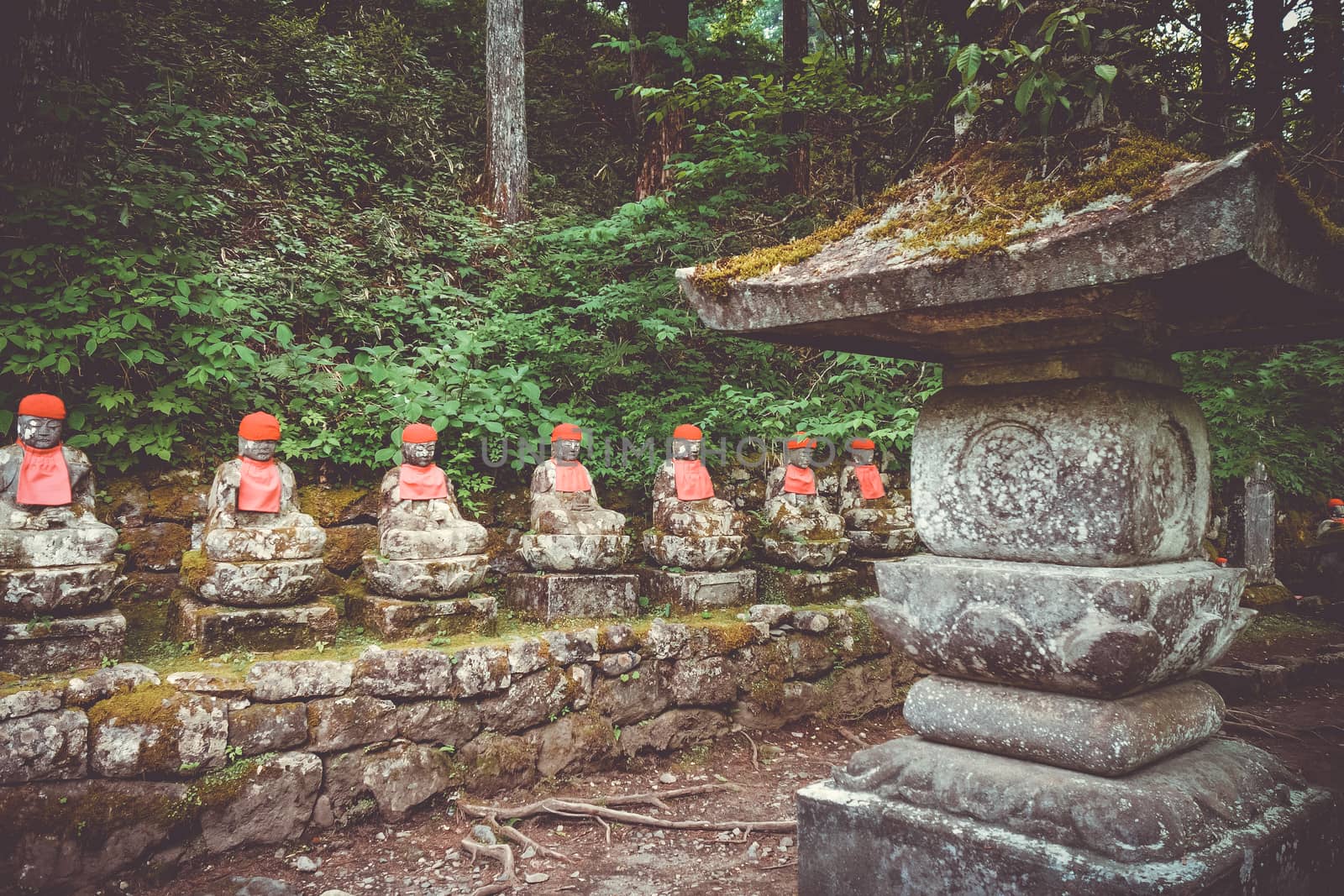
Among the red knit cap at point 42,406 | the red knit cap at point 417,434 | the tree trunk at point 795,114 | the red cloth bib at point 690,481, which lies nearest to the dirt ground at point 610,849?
the red cloth bib at point 690,481

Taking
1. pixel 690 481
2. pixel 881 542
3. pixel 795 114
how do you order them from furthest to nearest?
pixel 795 114, pixel 881 542, pixel 690 481

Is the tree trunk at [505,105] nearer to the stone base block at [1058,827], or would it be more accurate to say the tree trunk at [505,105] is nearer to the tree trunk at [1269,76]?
the tree trunk at [1269,76]

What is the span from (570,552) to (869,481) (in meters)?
2.84

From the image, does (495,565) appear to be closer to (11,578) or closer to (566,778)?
(566,778)

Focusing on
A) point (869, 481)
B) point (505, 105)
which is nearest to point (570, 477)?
point (869, 481)

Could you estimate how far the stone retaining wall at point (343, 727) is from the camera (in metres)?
3.14

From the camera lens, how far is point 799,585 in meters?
5.69

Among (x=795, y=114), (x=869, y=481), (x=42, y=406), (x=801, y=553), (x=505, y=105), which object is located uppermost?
(x=505, y=105)

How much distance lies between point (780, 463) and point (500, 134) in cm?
544

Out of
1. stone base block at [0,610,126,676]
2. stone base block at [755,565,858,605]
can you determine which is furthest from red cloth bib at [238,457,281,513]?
stone base block at [755,565,858,605]

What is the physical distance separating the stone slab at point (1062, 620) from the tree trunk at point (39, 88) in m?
6.30

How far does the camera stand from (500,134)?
8.88 m

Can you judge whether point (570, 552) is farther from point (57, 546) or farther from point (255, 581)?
point (57, 546)

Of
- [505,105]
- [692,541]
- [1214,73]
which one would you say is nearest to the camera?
[692,541]
